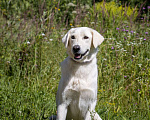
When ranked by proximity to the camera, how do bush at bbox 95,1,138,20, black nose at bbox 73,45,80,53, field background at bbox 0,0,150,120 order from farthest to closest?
bush at bbox 95,1,138,20 < field background at bbox 0,0,150,120 < black nose at bbox 73,45,80,53

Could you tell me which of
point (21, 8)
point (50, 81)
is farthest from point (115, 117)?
point (21, 8)

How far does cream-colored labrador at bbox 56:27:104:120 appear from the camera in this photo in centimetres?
277

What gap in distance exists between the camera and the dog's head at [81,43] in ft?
9.03

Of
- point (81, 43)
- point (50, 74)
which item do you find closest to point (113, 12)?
point (50, 74)

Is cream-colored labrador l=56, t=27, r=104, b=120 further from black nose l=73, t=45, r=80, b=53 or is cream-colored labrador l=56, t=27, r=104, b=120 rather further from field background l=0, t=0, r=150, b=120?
field background l=0, t=0, r=150, b=120

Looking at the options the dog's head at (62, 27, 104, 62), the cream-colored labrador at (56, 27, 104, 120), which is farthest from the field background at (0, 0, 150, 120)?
the dog's head at (62, 27, 104, 62)

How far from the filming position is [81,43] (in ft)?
9.11

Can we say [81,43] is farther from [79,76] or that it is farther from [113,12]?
[113,12]

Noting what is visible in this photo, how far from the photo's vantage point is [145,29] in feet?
18.3

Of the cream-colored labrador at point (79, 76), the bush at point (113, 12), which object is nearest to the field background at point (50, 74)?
the bush at point (113, 12)

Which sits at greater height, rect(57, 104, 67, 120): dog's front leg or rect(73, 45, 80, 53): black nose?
rect(73, 45, 80, 53): black nose

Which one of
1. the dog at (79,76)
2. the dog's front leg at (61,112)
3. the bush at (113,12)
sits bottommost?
the dog's front leg at (61,112)

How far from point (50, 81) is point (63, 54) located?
0.69 m

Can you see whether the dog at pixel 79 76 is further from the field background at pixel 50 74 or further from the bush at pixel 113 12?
the bush at pixel 113 12
